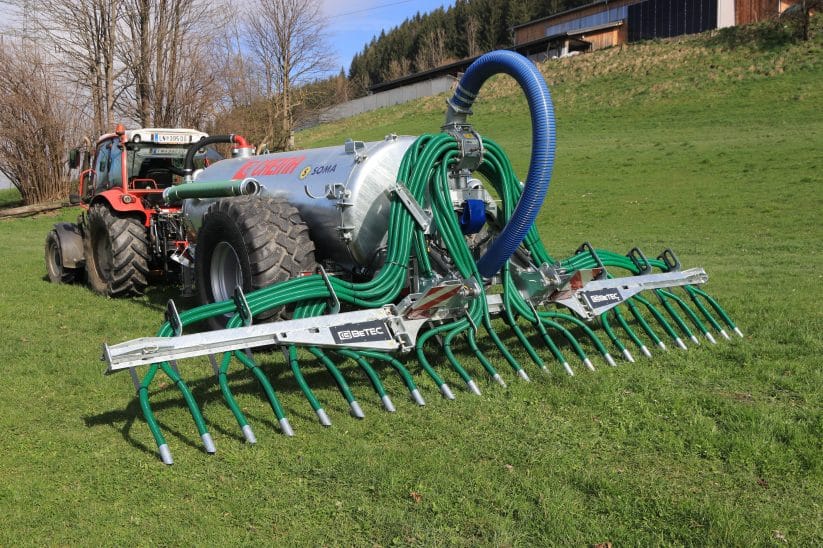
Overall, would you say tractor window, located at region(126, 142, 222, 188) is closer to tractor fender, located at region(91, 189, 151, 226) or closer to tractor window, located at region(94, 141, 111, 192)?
tractor fender, located at region(91, 189, 151, 226)

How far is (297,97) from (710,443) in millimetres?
30616

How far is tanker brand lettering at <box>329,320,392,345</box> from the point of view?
454 cm

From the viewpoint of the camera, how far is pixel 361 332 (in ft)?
15.3

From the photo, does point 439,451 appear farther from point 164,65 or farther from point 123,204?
point 164,65

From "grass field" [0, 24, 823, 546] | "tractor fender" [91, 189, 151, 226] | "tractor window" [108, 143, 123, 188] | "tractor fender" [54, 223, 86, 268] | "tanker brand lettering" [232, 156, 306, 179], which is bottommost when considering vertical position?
"grass field" [0, 24, 823, 546]

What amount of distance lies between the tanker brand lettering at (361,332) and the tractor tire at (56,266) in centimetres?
673

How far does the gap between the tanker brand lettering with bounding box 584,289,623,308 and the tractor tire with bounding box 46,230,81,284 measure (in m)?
7.38

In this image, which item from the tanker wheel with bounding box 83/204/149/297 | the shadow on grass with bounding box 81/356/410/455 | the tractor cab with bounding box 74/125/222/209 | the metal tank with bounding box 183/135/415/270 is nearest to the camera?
the shadow on grass with bounding box 81/356/410/455

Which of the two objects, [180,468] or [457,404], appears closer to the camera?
[180,468]

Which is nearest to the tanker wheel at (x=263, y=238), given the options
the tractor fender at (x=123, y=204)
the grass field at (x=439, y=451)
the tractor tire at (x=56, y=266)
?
the grass field at (x=439, y=451)

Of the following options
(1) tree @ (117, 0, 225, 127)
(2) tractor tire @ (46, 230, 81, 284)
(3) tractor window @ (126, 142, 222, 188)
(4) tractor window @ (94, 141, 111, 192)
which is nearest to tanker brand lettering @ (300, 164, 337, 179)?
(3) tractor window @ (126, 142, 222, 188)

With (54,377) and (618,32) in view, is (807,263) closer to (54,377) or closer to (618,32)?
(54,377)

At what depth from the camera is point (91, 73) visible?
915 inches

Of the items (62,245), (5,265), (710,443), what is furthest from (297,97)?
(710,443)
